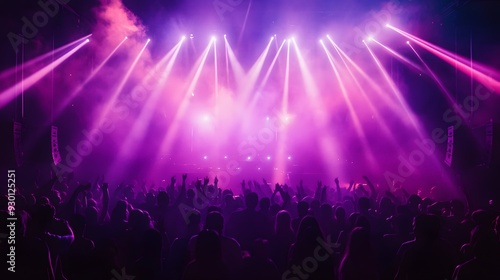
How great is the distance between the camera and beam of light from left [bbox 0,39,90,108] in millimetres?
8734

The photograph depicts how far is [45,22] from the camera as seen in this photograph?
10.1m

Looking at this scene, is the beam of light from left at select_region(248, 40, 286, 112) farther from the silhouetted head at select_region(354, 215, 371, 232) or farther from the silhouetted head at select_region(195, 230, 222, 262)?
the silhouetted head at select_region(195, 230, 222, 262)

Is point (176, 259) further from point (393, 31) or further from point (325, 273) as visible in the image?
point (393, 31)

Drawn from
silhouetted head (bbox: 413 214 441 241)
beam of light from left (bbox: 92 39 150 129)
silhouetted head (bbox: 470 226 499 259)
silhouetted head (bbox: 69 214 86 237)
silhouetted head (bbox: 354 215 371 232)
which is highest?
beam of light from left (bbox: 92 39 150 129)

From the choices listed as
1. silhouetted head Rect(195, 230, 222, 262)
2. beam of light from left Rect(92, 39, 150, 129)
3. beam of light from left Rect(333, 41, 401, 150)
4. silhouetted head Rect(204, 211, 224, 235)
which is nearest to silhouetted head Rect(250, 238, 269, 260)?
silhouetted head Rect(195, 230, 222, 262)

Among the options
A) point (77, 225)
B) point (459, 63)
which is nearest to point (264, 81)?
point (459, 63)

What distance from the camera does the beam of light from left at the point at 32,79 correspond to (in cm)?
873

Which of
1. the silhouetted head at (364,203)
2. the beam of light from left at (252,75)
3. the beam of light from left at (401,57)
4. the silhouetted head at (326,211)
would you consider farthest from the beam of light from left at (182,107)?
the silhouetted head at (364,203)

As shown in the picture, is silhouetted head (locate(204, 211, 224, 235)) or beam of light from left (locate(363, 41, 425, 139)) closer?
silhouetted head (locate(204, 211, 224, 235))

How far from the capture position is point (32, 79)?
1000cm

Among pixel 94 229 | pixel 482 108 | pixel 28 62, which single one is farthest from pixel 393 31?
pixel 94 229

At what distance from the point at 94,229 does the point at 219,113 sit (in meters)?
16.8

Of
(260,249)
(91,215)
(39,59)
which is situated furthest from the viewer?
(39,59)

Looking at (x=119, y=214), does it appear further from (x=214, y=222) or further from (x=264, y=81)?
(x=264, y=81)
